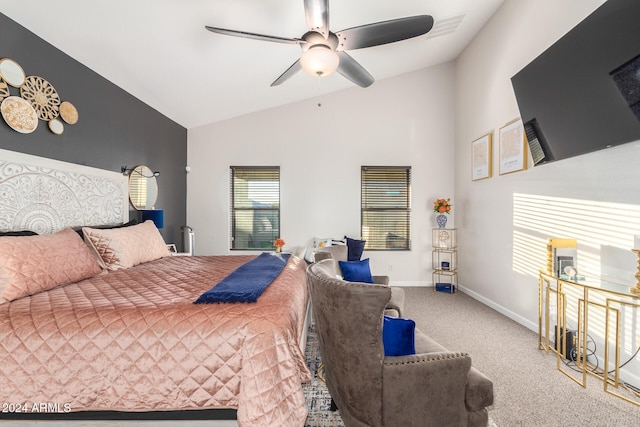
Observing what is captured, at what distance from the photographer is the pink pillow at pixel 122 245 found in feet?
8.38

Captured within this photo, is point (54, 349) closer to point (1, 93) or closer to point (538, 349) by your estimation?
point (1, 93)

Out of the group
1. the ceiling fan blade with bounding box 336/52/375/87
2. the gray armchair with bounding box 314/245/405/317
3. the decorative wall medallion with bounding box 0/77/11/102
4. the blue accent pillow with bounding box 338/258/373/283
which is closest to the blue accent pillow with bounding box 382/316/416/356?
the gray armchair with bounding box 314/245/405/317

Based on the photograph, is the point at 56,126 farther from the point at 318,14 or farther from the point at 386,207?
the point at 386,207

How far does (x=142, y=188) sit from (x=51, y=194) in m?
1.36

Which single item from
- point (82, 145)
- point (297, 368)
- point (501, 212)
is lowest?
point (297, 368)

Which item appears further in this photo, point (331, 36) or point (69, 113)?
point (69, 113)

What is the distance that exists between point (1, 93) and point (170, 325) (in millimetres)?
2324

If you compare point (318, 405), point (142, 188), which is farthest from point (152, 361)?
point (142, 188)

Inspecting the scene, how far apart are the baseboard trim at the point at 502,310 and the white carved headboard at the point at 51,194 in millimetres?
4669

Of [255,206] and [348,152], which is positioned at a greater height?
[348,152]

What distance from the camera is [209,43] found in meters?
2.98

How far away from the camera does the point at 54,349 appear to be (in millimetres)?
1363

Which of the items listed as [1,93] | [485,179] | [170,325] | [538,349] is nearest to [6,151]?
[1,93]

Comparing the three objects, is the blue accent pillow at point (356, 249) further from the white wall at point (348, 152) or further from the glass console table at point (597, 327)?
the glass console table at point (597, 327)
